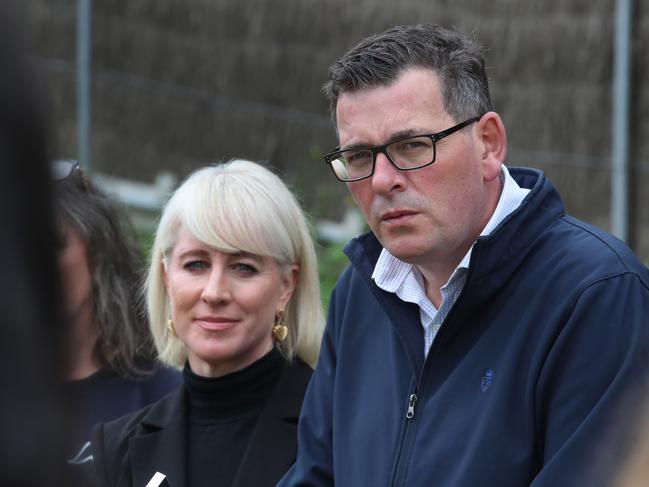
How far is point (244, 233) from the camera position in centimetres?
355

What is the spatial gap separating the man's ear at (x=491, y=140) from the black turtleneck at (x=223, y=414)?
1.18 meters

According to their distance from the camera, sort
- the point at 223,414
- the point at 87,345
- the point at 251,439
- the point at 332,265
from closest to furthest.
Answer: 1. the point at 251,439
2. the point at 223,414
3. the point at 87,345
4. the point at 332,265

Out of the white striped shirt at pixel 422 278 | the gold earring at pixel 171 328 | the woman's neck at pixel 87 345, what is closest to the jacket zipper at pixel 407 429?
the white striped shirt at pixel 422 278

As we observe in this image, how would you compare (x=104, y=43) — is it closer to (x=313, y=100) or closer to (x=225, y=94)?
(x=225, y=94)

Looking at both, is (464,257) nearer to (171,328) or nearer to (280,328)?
(280,328)

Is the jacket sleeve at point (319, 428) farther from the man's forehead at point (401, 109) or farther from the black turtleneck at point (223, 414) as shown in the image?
the man's forehead at point (401, 109)

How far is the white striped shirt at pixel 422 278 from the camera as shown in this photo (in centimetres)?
275

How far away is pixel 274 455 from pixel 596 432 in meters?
1.34

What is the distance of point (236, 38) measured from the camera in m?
7.50

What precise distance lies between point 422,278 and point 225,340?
909mm

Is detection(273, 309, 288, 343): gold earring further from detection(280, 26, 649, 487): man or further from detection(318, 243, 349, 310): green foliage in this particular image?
detection(318, 243, 349, 310): green foliage

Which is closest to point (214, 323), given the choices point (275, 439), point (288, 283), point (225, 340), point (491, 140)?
point (225, 340)

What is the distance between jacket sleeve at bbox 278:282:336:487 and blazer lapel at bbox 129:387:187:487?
0.45 m

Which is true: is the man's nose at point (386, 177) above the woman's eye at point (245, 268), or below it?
above
